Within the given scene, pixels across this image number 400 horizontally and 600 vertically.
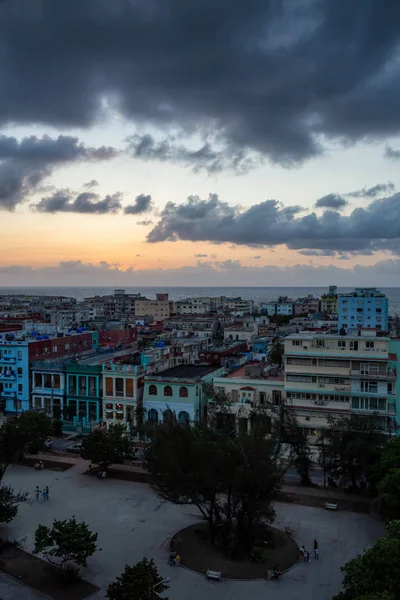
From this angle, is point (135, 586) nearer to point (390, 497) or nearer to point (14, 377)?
point (390, 497)

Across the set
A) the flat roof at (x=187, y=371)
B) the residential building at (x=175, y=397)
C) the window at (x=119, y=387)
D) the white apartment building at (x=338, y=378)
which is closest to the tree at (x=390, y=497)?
the white apartment building at (x=338, y=378)

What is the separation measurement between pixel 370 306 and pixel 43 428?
10380 cm

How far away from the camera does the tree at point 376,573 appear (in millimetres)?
21453

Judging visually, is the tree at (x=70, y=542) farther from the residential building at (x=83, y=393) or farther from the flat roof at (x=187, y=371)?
the residential building at (x=83, y=393)

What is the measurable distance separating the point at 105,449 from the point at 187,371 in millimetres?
19493

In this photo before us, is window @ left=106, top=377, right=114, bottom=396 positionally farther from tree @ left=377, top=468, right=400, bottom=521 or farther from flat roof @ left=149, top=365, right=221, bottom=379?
tree @ left=377, top=468, right=400, bottom=521

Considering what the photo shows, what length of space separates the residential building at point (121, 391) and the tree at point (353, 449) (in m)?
22.7

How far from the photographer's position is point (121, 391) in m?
56.7

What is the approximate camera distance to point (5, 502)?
105 feet

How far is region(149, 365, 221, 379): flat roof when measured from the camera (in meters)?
57.7

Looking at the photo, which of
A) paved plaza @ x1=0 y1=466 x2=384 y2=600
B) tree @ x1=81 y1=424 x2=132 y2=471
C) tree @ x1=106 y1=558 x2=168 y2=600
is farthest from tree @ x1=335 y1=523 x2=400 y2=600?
tree @ x1=81 y1=424 x2=132 y2=471

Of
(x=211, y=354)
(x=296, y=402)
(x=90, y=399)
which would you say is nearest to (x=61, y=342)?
(x=90, y=399)

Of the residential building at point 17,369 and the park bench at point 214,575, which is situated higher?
the residential building at point 17,369

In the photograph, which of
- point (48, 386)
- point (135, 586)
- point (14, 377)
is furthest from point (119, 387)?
point (135, 586)
